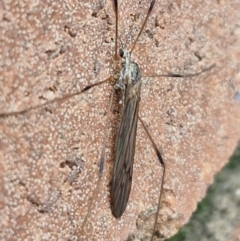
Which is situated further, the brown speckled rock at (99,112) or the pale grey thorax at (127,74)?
the pale grey thorax at (127,74)

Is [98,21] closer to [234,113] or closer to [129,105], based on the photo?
[129,105]

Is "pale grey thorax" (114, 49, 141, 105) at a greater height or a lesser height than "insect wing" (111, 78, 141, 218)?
greater

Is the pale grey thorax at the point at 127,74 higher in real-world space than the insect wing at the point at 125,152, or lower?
higher

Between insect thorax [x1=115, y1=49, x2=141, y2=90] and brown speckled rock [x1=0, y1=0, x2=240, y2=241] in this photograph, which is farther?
insect thorax [x1=115, y1=49, x2=141, y2=90]

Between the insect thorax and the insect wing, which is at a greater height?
the insect thorax

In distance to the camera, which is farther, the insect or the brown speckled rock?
the insect

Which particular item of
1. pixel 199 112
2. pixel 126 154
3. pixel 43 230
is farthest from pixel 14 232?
pixel 199 112
